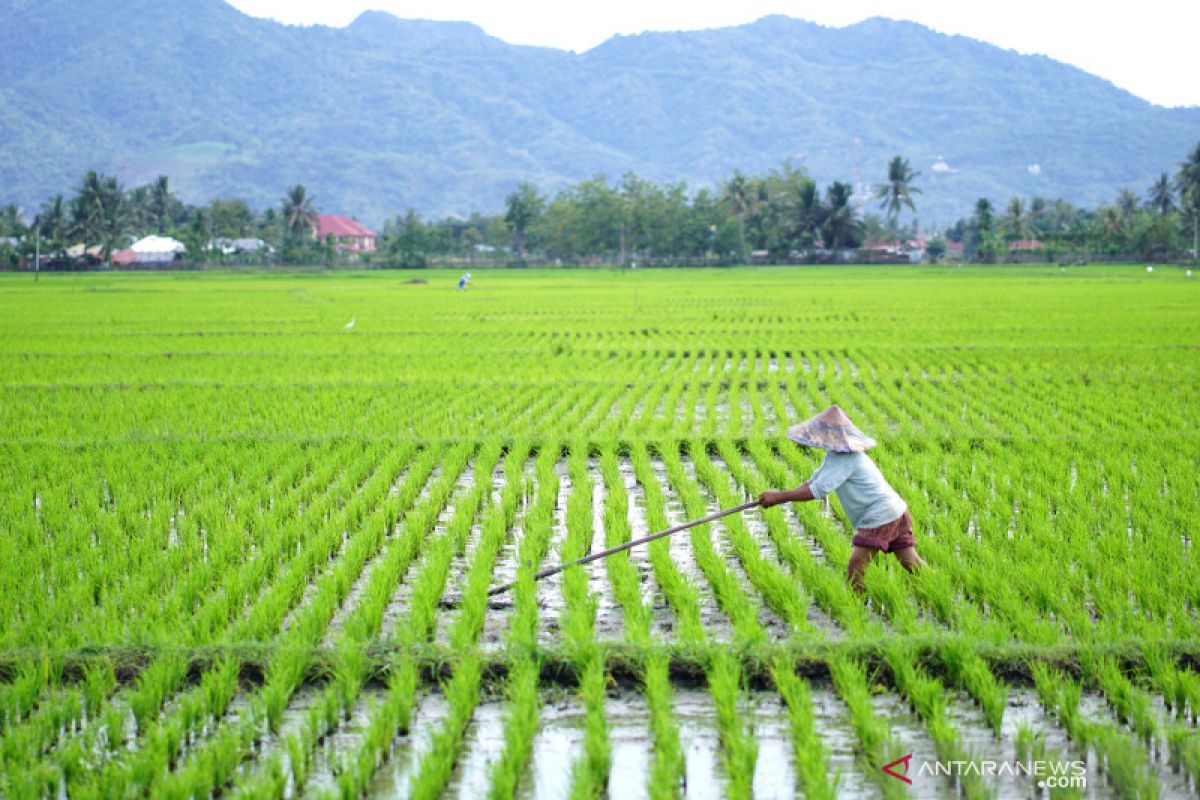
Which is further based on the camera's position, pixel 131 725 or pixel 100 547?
pixel 100 547

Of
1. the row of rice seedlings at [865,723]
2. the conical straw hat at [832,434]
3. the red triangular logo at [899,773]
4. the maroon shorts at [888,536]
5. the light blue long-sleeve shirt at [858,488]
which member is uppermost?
the conical straw hat at [832,434]

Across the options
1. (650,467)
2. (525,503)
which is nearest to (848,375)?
(650,467)

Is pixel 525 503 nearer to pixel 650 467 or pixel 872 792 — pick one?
pixel 650 467

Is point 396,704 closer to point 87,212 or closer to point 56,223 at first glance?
point 87,212

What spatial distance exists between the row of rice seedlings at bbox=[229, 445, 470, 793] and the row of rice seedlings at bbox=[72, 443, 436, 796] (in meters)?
0.10

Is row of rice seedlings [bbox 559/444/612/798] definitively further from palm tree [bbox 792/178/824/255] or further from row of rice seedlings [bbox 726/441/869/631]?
palm tree [bbox 792/178/824/255]

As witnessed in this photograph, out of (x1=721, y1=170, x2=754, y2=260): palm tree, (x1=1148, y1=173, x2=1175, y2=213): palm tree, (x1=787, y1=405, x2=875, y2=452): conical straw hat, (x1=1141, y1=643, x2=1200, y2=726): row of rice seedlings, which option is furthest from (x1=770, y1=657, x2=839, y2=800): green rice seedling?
(x1=1148, y1=173, x2=1175, y2=213): palm tree

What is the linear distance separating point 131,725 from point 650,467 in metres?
4.46

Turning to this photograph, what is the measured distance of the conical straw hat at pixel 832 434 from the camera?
4.66 m

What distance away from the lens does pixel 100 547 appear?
5.64 metres

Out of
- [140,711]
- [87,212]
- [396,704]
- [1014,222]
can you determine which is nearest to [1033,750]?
[396,704]

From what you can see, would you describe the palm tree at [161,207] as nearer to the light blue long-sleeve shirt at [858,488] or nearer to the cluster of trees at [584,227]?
the cluster of trees at [584,227]

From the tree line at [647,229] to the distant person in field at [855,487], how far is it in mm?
60503

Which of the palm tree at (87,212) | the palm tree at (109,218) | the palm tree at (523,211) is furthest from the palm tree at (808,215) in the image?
the palm tree at (87,212)
